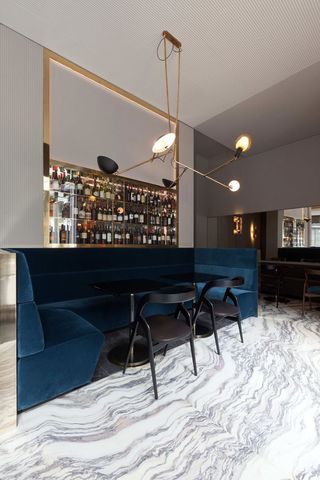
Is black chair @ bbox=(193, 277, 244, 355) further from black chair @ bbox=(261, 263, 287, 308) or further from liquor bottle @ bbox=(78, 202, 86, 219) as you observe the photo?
black chair @ bbox=(261, 263, 287, 308)

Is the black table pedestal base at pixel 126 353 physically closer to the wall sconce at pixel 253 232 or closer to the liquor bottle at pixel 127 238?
the liquor bottle at pixel 127 238

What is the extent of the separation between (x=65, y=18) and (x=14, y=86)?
2.97 ft

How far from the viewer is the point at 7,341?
1.41 metres

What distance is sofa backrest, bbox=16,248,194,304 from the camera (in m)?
2.72

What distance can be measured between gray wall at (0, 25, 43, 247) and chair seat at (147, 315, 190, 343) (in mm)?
1806

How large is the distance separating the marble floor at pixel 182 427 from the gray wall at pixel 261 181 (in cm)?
404

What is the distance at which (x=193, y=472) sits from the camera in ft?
3.91

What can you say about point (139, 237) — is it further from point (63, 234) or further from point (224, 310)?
point (224, 310)

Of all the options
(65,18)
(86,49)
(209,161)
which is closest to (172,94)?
(86,49)

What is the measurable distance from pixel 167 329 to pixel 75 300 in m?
1.48

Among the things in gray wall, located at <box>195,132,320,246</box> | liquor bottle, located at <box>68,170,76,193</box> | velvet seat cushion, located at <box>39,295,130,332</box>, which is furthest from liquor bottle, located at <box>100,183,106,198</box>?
gray wall, located at <box>195,132,320,246</box>

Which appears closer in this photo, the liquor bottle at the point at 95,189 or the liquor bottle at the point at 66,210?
the liquor bottle at the point at 66,210

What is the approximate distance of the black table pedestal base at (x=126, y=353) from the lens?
7.11 feet

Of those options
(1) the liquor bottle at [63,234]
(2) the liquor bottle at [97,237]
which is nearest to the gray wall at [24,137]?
(1) the liquor bottle at [63,234]
